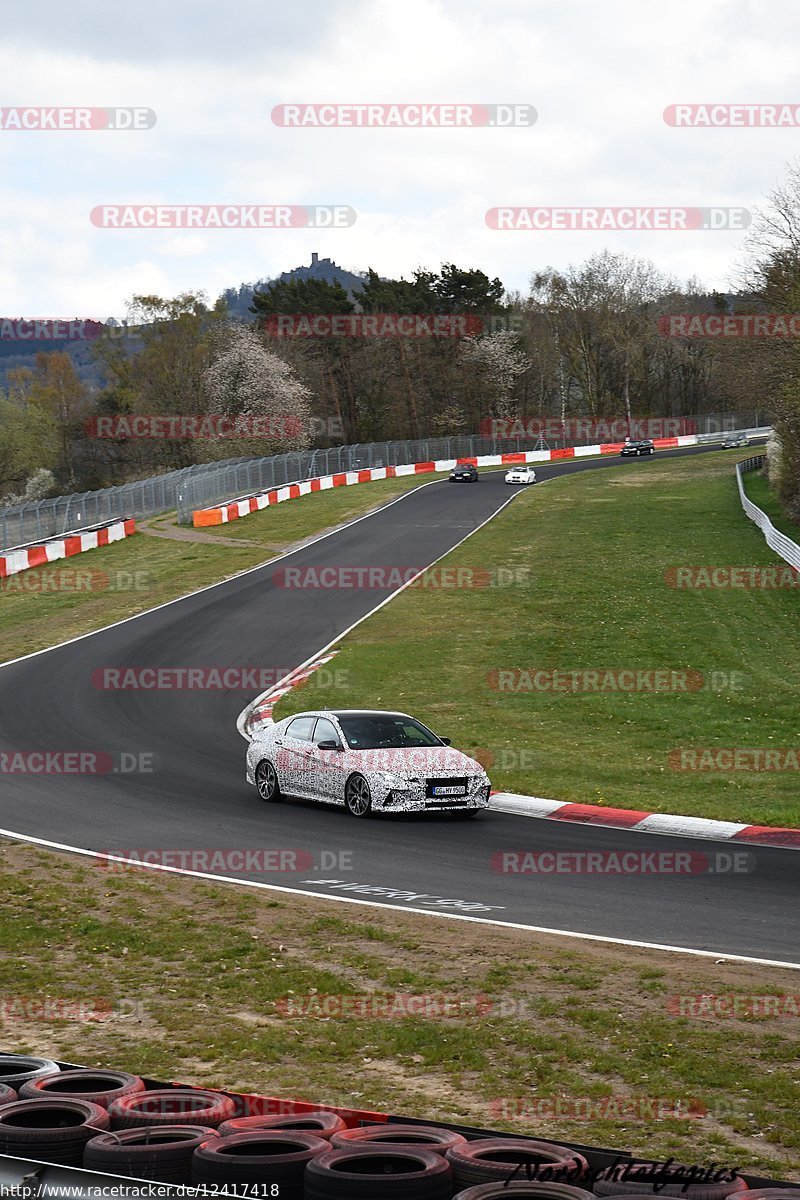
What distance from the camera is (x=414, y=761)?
18156 mm

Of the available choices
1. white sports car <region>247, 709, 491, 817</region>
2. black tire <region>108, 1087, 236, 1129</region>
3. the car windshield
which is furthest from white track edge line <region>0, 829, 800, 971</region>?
black tire <region>108, 1087, 236, 1129</region>

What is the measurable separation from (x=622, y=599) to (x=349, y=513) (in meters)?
24.1

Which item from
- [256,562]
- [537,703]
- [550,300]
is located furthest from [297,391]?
[537,703]

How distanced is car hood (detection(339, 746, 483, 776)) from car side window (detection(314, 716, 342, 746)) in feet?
1.82

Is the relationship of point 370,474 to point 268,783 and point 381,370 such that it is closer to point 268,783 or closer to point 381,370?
point 381,370

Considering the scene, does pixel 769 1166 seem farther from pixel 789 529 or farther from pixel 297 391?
pixel 297 391

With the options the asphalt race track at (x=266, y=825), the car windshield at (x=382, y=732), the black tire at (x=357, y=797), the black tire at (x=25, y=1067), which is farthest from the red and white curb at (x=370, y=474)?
the black tire at (x=25, y=1067)

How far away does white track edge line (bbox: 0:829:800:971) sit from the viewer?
435 inches

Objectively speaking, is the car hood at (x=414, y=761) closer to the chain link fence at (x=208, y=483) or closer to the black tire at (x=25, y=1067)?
the black tire at (x=25, y=1067)

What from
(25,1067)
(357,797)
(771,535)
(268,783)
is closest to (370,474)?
(771,535)

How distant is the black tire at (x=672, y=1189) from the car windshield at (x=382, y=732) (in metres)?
12.8

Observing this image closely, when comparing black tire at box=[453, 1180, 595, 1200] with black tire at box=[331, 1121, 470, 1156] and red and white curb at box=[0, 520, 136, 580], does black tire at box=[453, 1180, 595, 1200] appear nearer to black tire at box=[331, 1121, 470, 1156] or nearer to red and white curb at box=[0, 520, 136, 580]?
black tire at box=[331, 1121, 470, 1156]

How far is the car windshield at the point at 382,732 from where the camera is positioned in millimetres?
18891

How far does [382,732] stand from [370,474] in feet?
190
